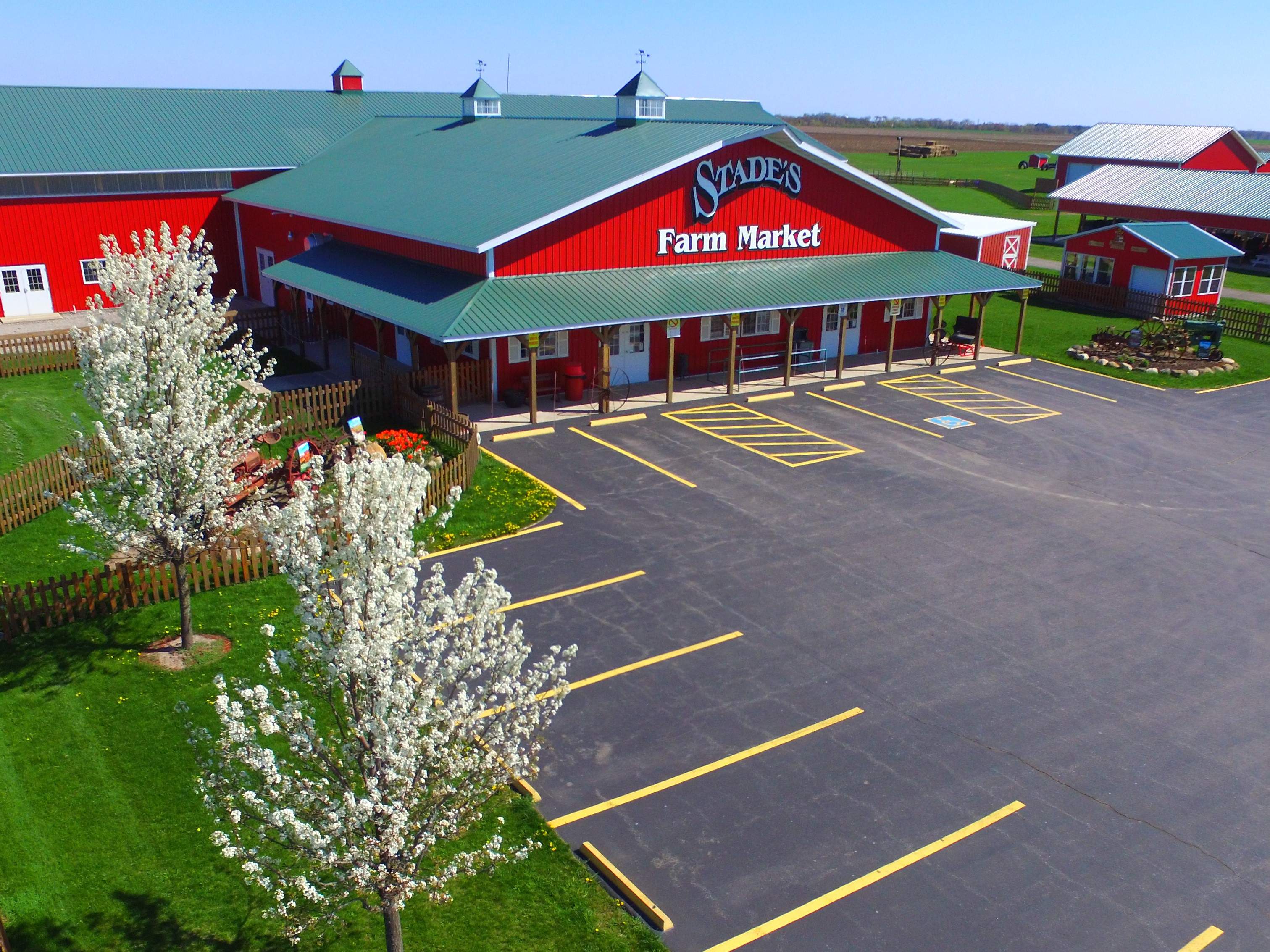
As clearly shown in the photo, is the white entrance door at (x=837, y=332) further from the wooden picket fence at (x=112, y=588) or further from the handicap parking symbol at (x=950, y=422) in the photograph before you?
the wooden picket fence at (x=112, y=588)

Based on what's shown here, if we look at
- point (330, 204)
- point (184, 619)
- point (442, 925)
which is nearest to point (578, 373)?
point (330, 204)

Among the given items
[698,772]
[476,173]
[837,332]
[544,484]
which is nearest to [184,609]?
[698,772]

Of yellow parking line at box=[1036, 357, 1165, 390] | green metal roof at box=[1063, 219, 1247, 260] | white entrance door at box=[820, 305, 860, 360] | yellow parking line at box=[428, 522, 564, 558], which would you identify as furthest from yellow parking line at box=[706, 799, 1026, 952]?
green metal roof at box=[1063, 219, 1247, 260]

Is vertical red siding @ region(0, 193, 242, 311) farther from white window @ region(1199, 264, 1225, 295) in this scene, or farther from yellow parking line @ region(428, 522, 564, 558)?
white window @ region(1199, 264, 1225, 295)

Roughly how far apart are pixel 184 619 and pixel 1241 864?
1510 cm

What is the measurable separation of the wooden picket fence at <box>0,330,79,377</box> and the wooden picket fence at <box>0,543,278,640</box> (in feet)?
56.5

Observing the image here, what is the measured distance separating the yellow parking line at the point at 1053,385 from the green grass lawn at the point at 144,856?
26155 mm

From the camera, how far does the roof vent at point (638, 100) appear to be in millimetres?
35844

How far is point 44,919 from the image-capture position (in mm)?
10445

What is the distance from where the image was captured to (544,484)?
22.8m

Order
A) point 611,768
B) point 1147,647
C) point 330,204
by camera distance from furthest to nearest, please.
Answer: point 330,204 < point 1147,647 < point 611,768

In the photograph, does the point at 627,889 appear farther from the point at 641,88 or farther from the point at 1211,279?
the point at 1211,279

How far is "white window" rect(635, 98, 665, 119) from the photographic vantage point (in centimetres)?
3612

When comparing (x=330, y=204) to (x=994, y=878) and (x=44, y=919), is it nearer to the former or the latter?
(x=44, y=919)
